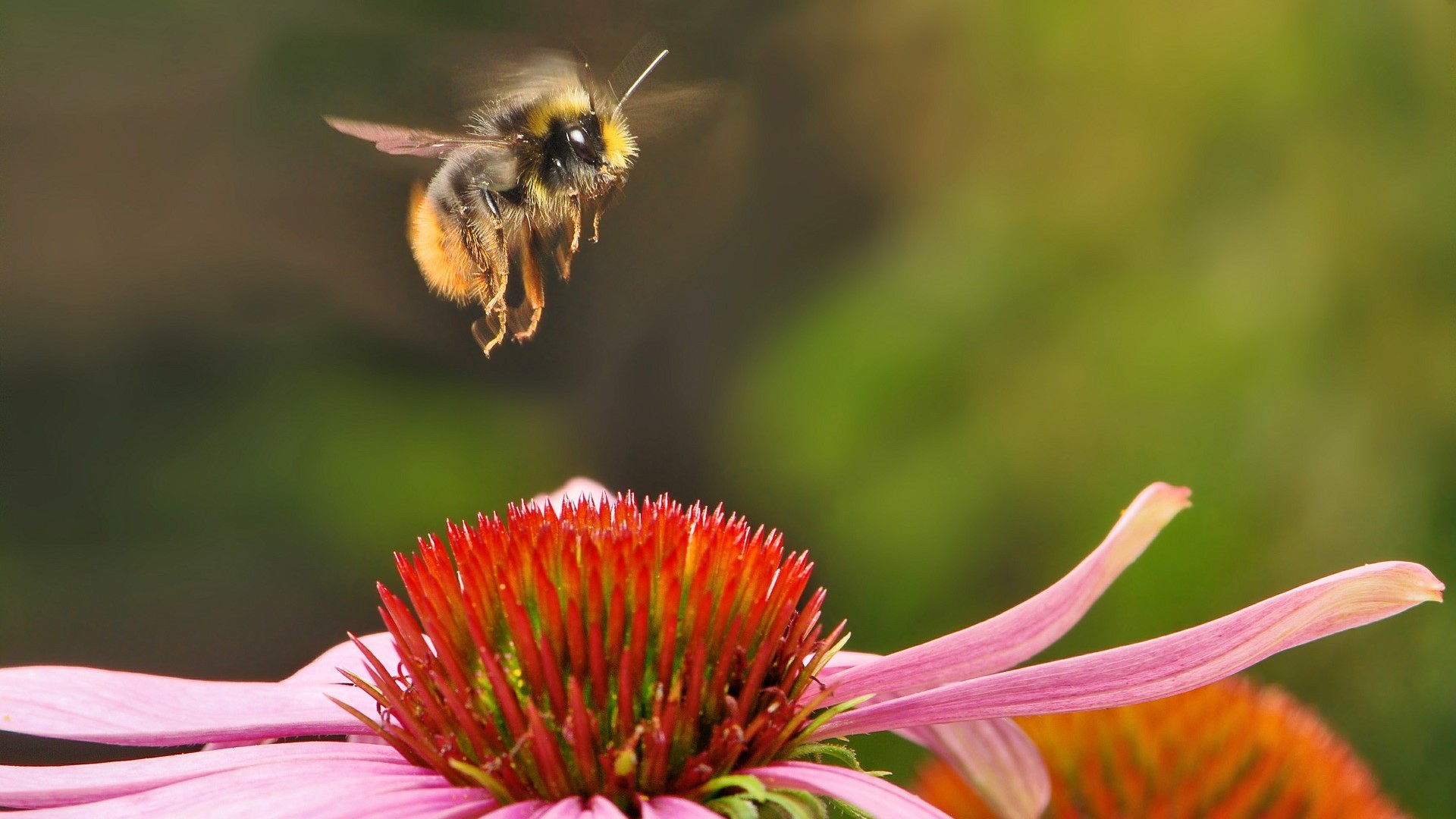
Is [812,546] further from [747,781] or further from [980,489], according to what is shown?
[747,781]

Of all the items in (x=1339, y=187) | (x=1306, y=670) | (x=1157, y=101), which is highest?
(x=1157, y=101)

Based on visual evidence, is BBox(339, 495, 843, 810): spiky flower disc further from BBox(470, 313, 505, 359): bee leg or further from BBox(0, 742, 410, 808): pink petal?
BBox(470, 313, 505, 359): bee leg

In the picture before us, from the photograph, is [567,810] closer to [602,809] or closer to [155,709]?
[602,809]

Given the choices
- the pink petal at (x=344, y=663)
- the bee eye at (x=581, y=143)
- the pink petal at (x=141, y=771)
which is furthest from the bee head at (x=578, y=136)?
the pink petal at (x=141, y=771)

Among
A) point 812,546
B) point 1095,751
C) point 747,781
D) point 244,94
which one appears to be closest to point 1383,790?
→ point 1095,751

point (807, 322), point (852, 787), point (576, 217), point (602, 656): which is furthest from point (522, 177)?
point (807, 322)

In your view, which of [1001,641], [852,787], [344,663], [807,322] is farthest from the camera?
[807,322]
